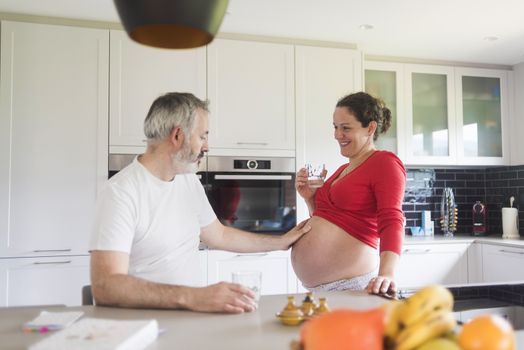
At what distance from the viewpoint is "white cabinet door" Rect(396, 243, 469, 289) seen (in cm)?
366

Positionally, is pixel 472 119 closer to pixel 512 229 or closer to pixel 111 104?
pixel 512 229

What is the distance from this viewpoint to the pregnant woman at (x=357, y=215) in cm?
167

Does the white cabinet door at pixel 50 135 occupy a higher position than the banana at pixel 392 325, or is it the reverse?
the white cabinet door at pixel 50 135

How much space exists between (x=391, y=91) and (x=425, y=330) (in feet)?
11.5

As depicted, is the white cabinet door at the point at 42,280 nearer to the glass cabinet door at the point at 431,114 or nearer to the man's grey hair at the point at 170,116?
the man's grey hair at the point at 170,116

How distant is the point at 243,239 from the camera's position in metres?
1.92

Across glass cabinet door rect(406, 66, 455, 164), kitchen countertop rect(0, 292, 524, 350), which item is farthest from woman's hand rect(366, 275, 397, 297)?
glass cabinet door rect(406, 66, 455, 164)

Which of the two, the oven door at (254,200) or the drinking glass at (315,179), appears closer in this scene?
the drinking glass at (315,179)

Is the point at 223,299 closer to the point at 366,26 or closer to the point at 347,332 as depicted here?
the point at 347,332

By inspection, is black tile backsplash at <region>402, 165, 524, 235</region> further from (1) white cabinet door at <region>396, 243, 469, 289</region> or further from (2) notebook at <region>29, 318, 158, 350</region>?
(2) notebook at <region>29, 318, 158, 350</region>

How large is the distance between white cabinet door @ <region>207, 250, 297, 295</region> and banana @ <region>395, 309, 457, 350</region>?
2511 millimetres

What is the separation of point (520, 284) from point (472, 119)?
2.77 meters

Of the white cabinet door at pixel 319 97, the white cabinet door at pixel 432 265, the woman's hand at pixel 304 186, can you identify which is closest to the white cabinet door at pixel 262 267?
the white cabinet door at pixel 319 97

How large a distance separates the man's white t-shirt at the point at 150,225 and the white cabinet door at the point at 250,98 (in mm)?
1508
